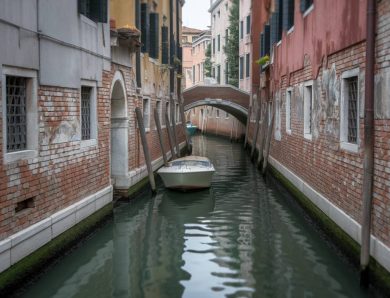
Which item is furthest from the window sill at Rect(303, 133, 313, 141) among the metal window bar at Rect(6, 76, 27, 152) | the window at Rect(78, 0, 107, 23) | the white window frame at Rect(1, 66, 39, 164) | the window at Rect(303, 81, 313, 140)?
the metal window bar at Rect(6, 76, 27, 152)

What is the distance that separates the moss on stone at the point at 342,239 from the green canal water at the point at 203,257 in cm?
13

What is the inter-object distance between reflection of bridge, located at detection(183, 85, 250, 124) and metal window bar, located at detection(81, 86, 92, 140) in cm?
1677

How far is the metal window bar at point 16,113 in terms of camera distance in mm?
5090

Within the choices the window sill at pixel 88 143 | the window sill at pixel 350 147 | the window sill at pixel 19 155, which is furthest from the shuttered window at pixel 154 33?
the window sill at pixel 19 155

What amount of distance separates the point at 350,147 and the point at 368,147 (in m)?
1.22

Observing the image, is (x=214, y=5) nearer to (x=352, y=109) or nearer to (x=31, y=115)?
(x=352, y=109)

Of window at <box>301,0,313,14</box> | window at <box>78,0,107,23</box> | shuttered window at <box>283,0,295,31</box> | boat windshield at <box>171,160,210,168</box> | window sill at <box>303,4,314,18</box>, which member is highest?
shuttered window at <box>283,0,295,31</box>

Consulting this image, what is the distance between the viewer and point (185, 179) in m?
11.2

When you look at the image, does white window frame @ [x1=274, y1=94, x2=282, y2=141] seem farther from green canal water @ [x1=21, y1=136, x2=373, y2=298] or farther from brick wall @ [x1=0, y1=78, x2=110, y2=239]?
brick wall @ [x1=0, y1=78, x2=110, y2=239]

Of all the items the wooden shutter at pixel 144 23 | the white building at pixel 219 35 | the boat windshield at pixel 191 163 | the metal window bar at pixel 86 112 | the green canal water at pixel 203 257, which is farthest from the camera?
the white building at pixel 219 35

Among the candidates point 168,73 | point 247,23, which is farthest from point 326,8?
point 247,23

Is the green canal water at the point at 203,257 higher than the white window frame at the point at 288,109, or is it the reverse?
the white window frame at the point at 288,109

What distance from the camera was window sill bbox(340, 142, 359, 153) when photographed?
19.5 feet

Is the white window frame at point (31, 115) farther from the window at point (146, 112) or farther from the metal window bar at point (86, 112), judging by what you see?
the window at point (146, 112)
